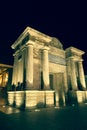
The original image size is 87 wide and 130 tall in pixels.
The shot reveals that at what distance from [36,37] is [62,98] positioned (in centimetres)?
1008

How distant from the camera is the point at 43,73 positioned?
44.4 ft

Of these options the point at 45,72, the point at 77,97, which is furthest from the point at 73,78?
the point at 45,72

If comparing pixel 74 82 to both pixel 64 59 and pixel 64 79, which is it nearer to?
pixel 64 79

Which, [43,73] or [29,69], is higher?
[29,69]

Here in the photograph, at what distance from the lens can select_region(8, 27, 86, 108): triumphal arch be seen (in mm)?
11977

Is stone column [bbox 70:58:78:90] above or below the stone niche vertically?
above

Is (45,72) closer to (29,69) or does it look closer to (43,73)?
(43,73)

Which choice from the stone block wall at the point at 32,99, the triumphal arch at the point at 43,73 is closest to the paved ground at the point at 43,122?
the stone block wall at the point at 32,99

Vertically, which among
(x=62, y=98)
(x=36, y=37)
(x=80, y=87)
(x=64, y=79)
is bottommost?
(x=62, y=98)

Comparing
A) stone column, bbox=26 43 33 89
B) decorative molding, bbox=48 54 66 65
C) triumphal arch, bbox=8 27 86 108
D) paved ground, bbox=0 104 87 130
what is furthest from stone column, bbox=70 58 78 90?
paved ground, bbox=0 104 87 130

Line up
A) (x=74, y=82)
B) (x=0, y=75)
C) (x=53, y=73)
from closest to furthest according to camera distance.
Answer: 1. (x=53, y=73)
2. (x=74, y=82)
3. (x=0, y=75)

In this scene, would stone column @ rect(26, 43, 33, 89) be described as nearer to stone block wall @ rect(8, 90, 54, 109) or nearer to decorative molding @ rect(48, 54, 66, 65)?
stone block wall @ rect(8, 90, 54, 109)

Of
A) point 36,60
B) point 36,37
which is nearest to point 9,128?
point 36,60

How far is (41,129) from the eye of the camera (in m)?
4.62
